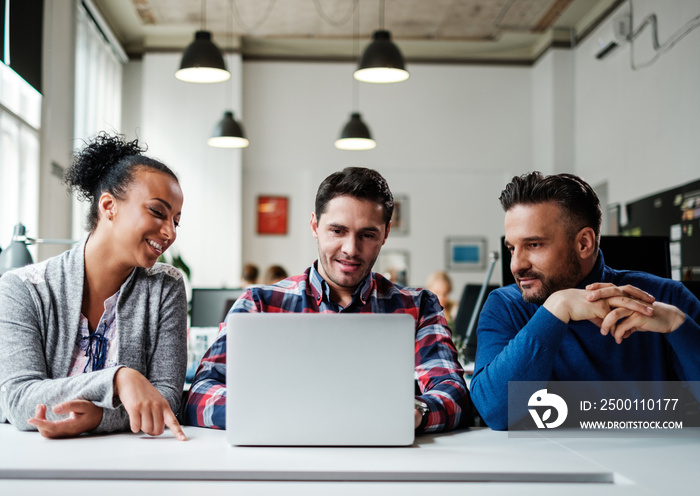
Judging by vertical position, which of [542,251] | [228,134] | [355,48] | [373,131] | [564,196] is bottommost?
[542,251]

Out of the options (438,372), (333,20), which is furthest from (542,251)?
(333,20)

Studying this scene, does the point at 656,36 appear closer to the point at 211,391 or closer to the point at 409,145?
the point at 409,145

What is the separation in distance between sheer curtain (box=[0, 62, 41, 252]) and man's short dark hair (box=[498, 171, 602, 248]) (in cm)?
401

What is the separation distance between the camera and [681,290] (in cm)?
158

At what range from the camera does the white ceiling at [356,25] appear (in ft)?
21.7

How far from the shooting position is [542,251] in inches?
58.3

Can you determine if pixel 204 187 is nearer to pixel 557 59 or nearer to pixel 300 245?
pixel 300 245

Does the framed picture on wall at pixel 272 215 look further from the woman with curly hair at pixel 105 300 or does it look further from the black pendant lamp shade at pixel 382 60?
the woman with curly hair at pixel 105 300

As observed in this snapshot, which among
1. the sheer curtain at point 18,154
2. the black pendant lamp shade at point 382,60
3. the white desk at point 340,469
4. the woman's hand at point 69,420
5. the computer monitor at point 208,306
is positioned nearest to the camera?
the white desk at point 340,469

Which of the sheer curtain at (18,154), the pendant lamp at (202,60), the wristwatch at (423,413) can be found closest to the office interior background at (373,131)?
the sheer curtain at (18,154)

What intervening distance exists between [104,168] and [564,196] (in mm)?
1109

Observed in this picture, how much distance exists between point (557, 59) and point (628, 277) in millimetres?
6237

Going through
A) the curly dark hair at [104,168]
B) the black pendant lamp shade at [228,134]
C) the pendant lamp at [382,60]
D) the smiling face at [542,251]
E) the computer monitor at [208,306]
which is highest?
the pendant lamp at [382,60]

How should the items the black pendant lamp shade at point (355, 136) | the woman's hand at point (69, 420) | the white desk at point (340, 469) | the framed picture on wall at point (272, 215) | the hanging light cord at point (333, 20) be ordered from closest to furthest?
1. the white desk at point (340, 469)
2. the woman's hand at point (69, 420)
3. the black pendant lamp shade at point (355, 136)
4. the hanging light cord at point (333, 20)
5. the framed picture on wall at point (272, 215)
